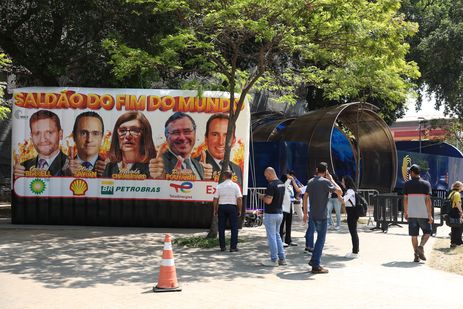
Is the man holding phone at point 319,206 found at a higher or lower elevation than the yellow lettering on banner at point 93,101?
lower

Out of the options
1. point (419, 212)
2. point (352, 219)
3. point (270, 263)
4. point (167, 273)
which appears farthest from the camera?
point (352, 219)

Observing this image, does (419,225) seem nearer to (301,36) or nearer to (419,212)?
(419,212)

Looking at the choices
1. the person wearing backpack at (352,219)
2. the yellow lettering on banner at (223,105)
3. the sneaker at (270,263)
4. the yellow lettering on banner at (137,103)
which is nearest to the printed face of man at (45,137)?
the yellow lettering on banner at (137,103)

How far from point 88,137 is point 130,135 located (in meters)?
1.10

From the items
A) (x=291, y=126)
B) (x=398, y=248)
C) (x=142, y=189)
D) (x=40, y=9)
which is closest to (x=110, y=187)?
(x=142, y=189)

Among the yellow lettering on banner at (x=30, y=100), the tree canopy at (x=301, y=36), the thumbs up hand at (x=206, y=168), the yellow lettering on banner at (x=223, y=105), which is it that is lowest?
the thumbs up hand at (x=206, y=168)

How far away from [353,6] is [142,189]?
687 centimetres

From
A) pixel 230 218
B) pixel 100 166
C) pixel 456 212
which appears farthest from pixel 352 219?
pixel 100 166

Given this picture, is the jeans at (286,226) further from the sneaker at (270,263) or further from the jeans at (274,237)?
the sneaker at (270,263)

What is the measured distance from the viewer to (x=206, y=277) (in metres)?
8.35

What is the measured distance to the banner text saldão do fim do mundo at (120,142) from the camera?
1392 cm

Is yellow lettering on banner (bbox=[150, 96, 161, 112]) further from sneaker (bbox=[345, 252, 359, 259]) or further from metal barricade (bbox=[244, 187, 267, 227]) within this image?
→ sneaker (bbox=[345, 252, 359, 259])

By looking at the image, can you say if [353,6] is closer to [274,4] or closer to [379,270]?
[274,4]

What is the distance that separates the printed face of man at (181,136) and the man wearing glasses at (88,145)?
1.81 meters
